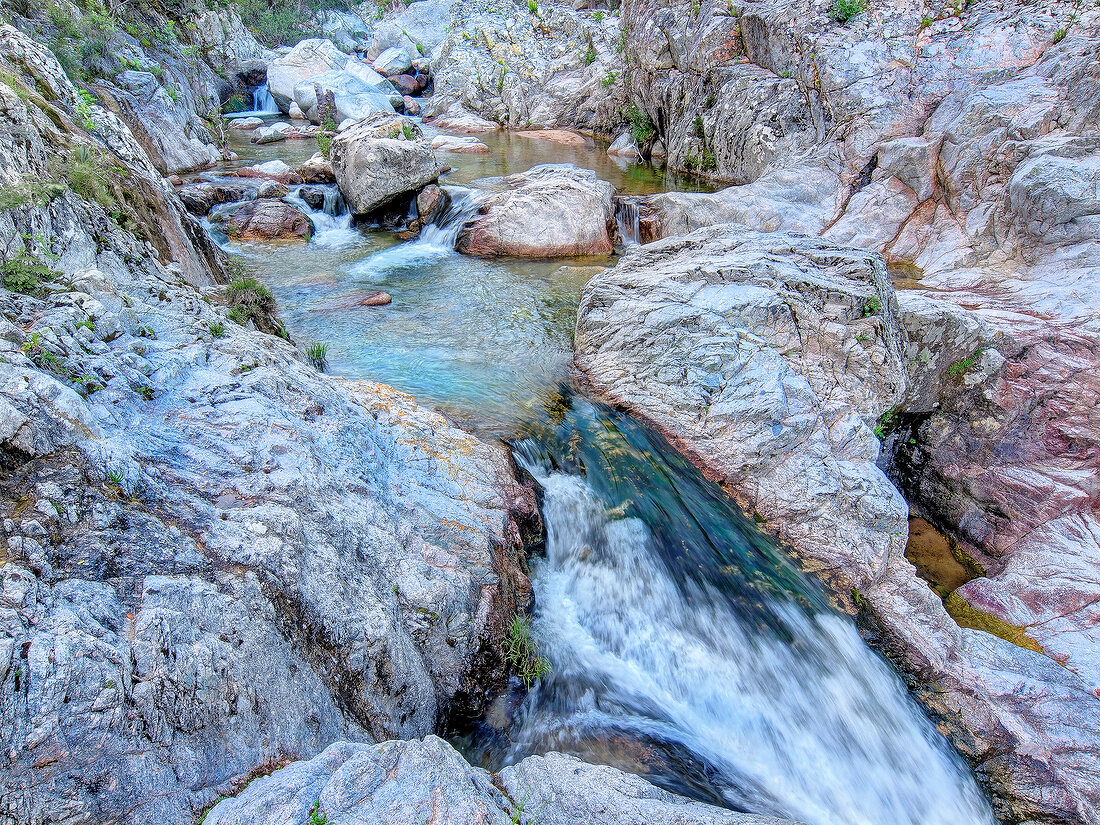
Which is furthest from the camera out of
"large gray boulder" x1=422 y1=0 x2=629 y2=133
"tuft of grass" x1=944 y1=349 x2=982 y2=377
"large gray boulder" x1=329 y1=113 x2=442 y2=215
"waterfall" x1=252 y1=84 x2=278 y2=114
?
"waterfall" x1=252 y1=84 x2=278 y2=114

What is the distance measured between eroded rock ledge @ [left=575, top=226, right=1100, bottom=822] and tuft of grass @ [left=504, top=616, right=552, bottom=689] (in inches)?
111

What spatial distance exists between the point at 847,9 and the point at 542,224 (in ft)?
32.9

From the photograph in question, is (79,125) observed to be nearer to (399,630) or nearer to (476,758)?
(399,630)

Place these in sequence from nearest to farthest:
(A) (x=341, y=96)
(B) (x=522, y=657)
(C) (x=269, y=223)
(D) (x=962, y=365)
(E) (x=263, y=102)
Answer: (B) (x=522, y=657)
(D) (x=962, y=365)
(C) (x=269, y=223)
(A) (x=341, y=96)
(E) (x=263, y=102)

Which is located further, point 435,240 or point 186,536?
point 435,240

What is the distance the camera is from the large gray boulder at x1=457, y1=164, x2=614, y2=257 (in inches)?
459

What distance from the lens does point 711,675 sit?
4359 millimetres

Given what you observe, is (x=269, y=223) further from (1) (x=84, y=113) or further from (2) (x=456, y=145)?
(2) (x=456, y=145)

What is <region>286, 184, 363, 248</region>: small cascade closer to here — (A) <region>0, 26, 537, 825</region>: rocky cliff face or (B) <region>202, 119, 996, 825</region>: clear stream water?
(B) <region>202, 119, 996, 825</region>: clear stream water

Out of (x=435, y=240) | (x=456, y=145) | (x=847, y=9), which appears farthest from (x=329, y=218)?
(x=847, y=9)

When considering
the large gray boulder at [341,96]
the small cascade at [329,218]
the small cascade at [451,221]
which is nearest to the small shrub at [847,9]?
the small cascade at [451,221]

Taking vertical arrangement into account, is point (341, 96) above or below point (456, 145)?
above

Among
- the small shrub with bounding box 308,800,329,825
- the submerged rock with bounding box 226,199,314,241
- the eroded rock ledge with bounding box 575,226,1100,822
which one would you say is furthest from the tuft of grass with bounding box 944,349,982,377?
the submerged rock with bounding box 226,199,314,241

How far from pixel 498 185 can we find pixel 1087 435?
1227 centimetres
